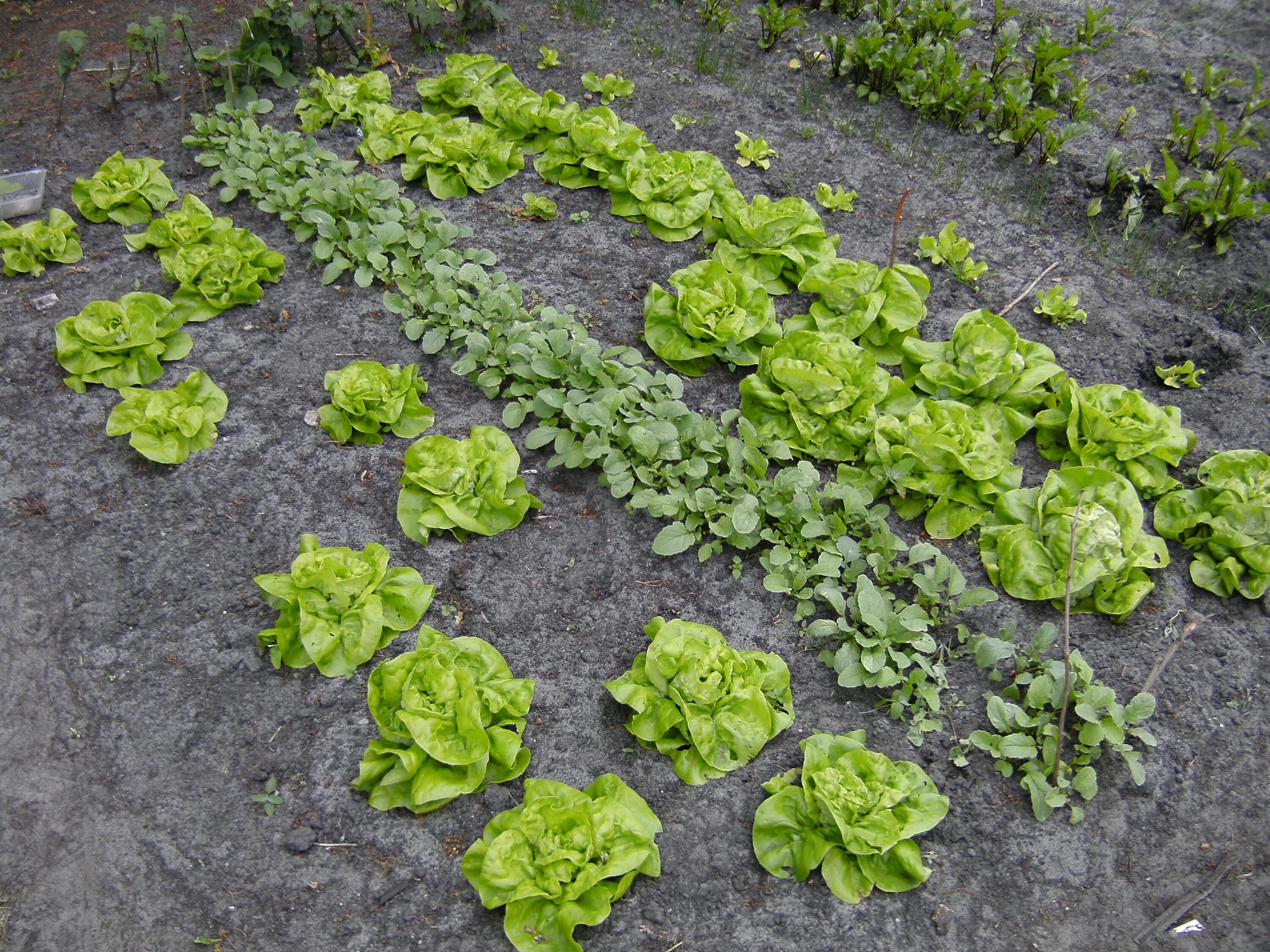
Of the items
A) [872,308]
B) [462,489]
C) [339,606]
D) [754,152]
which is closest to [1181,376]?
[872,308]

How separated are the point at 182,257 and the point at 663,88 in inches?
142

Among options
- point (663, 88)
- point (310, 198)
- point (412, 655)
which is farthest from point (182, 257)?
point (663, 88)

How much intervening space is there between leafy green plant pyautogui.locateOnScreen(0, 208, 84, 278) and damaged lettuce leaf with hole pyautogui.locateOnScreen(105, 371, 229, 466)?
1.41 m

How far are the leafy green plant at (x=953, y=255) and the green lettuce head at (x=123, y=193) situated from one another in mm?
4723

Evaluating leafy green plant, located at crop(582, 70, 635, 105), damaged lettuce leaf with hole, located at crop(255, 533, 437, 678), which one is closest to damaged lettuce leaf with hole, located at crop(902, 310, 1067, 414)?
damaged lettuce leaf with hole, located at crop(255, 533, 437, 678)

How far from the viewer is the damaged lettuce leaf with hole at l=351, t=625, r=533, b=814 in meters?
3.07

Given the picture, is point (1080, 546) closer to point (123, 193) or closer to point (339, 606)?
point (339, 606)

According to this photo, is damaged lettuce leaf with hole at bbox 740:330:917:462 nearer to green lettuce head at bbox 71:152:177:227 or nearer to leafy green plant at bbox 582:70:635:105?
leafy green plant at bbox 582:70:635:105

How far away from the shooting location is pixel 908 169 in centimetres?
582

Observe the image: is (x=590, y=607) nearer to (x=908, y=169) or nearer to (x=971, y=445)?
(x=971, y=445)

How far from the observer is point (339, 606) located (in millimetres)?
3508

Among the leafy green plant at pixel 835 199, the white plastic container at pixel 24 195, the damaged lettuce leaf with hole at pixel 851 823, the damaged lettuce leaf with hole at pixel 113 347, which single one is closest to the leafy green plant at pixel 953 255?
the leafy green plant at pixel 835 199

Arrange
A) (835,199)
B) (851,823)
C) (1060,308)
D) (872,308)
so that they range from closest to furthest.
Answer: (851,823) < (872,308) < (1060,308) < (835,199)

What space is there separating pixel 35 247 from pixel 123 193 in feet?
1.98
